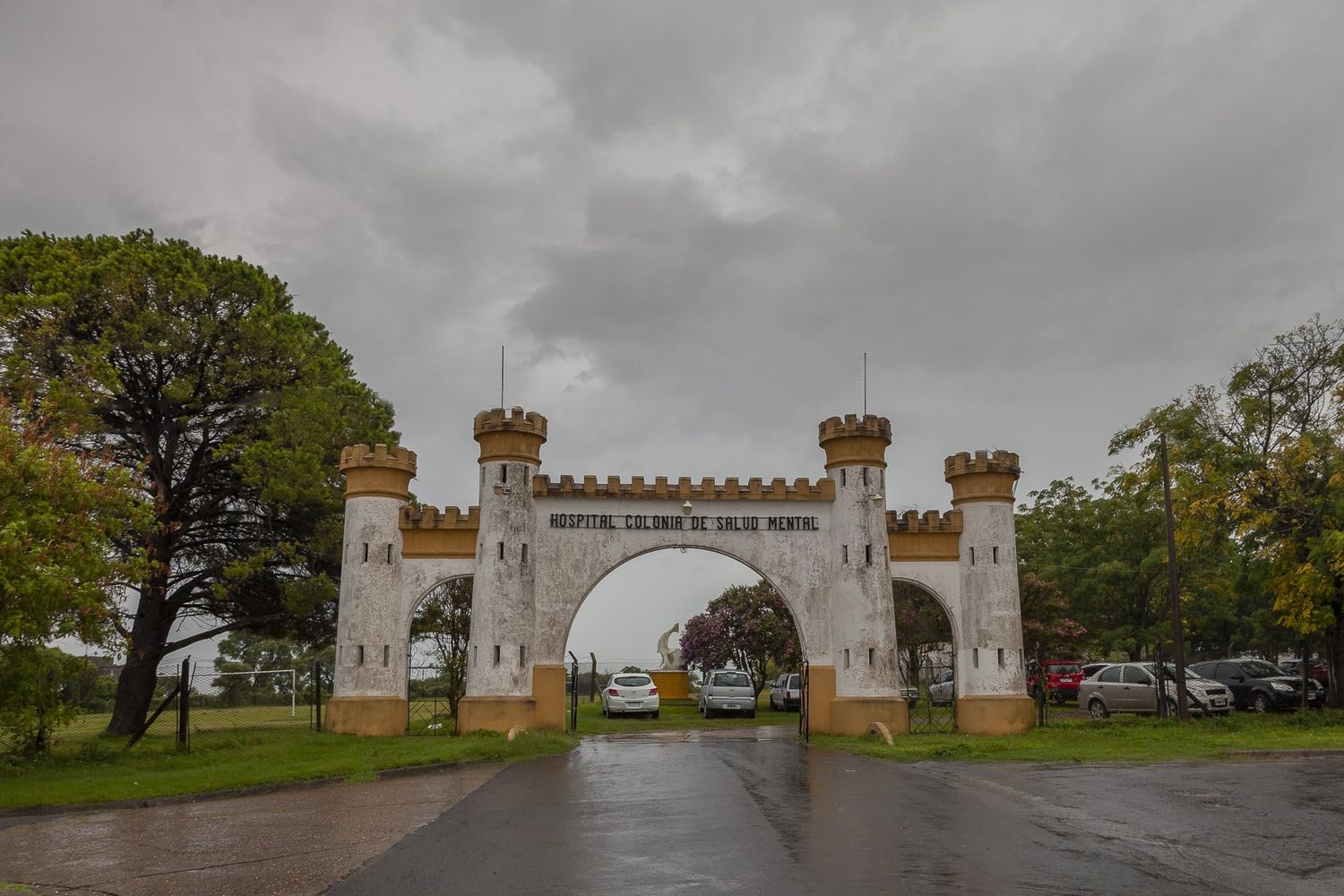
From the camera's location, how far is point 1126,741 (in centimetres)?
1989

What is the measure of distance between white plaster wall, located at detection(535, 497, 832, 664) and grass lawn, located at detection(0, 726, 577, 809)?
3.58 meters

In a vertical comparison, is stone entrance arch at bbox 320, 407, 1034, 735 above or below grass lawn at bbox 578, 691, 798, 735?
above

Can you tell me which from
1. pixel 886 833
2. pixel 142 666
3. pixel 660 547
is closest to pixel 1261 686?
pixel 660 547

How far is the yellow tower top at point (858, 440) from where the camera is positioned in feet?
80.1

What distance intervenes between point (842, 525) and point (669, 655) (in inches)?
756

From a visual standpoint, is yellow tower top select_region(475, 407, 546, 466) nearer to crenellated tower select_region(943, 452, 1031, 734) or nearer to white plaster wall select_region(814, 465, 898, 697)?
white plaster wall select_region(814, 465, 898, 697)

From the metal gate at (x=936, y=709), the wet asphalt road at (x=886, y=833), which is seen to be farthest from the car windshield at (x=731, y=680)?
the wet asphalt road at (x=886, y=833)

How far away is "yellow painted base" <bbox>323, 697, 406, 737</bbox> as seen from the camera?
22.9 m

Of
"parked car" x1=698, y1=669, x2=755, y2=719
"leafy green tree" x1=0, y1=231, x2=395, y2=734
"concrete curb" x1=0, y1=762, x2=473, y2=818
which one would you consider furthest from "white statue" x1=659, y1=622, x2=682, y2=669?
"concrete curb" x1=0, y1=762, x2=473, y2=818

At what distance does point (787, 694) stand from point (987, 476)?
13531 mm

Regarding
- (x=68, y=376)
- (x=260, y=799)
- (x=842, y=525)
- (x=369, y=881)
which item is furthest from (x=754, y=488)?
(x=369, y=881)

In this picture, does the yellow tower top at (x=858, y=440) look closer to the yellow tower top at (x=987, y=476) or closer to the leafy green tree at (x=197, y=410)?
the yellow tower top at (x=987, y=476)

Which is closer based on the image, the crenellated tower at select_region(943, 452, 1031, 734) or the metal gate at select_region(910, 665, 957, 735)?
the crenellated tower at select_region(943, 452, 1031, 734)

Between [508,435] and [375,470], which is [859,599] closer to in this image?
[508,435]
